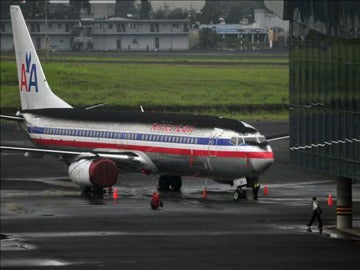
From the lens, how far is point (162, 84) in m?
145

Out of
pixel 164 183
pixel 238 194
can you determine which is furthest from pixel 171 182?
pixel 238 194

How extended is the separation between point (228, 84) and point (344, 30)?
301 ft

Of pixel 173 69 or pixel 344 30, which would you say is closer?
pixel 344 30

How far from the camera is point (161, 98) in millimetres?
136125

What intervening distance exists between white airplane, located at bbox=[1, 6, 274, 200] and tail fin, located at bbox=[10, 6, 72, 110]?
4.98 ft

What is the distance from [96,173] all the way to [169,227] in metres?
11.8

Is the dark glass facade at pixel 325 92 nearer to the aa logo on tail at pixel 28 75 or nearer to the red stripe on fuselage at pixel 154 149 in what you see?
the red stripe on fuselage at pixel 154 149

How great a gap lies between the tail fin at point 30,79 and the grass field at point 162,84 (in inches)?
1690

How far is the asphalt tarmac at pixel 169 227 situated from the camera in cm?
5031

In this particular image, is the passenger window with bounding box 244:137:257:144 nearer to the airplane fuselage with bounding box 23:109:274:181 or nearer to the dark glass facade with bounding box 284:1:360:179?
the airplane fuselage with bounding box 23:109:274:181

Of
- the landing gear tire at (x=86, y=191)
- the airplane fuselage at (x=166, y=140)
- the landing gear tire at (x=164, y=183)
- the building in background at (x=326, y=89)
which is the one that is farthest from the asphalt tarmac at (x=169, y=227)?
the building in background at (x=326, y=89)

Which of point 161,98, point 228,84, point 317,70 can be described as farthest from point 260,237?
point 228,84

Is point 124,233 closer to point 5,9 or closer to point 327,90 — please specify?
point 327,90

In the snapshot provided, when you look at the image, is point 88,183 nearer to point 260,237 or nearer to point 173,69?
point 260,237
